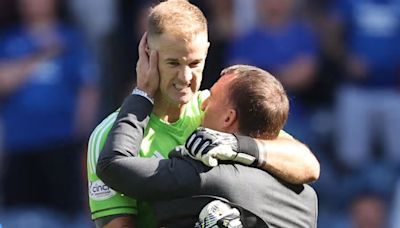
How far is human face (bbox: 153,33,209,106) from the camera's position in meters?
4.58

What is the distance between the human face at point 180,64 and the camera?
458 cm

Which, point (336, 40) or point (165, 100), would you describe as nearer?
point (165, 100)

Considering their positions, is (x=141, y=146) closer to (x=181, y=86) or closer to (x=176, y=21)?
(x=181, y=86)

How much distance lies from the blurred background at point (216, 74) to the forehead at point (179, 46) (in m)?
4.40

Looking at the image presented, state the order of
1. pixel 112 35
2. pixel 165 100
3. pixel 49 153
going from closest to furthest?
pixel 165 100, pixel 49 153, pixel 112 35

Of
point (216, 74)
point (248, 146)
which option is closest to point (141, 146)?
point (248, 146)

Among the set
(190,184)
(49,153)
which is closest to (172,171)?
(190,184)

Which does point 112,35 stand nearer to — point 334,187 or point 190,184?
point 334,187

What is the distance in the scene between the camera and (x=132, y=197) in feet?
14.7

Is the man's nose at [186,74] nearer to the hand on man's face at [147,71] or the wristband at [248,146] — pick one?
the hand on man's face at [147,71]

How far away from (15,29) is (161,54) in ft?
16.4

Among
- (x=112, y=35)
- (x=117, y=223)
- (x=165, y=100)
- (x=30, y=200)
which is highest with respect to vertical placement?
(x=165, y=100)

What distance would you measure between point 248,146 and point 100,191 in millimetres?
549

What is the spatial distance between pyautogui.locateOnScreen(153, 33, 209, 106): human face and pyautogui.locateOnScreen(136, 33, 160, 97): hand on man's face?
0.06 ft
